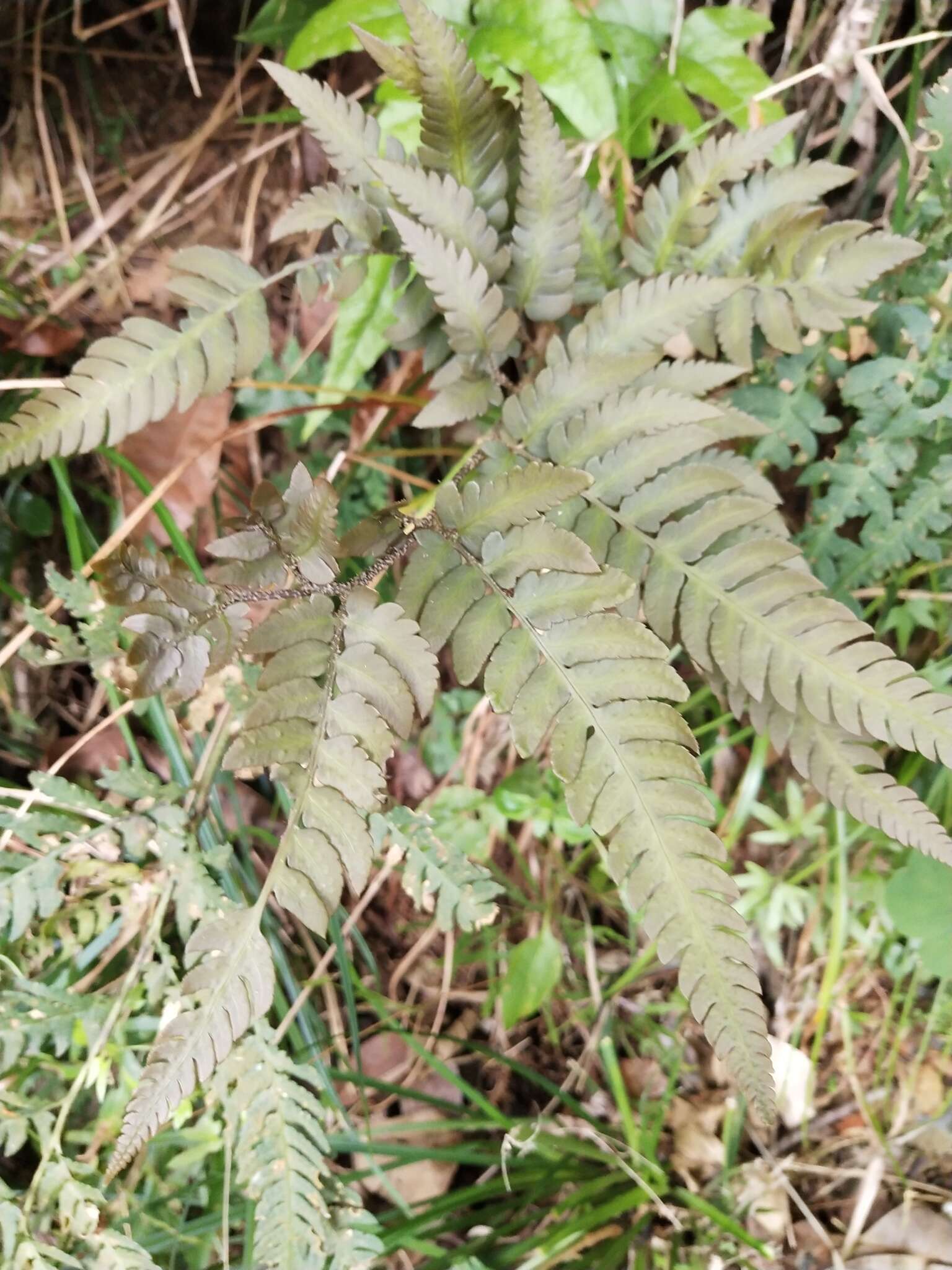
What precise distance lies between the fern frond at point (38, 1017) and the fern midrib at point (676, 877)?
932mm

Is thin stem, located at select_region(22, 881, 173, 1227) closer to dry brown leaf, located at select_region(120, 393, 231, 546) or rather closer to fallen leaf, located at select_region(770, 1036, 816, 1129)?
dry brown leaf, located at select_region(120, 393, 231, 546)

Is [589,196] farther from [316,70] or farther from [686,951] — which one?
[686,951]

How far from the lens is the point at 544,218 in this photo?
3.56 feet

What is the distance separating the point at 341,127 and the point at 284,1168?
4.57ft

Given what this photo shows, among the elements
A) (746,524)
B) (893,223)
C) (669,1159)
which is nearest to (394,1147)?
(669,1159)

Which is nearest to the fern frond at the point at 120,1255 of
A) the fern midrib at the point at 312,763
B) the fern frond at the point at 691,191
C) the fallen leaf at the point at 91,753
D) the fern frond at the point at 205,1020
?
the fern frond at the point at 205,1020

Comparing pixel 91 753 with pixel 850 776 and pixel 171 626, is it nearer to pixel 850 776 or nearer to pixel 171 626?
pixel 171 626

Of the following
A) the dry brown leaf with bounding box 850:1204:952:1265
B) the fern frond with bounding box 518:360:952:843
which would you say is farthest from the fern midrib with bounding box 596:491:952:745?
the dry brown leaf with bounding box 850:1204:952:1265

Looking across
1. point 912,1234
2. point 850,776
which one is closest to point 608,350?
point 850,776

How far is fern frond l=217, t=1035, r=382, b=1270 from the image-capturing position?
1113mm

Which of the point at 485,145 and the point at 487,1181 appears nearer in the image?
the point at 485,145

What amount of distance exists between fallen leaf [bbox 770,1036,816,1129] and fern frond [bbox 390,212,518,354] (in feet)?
4.51

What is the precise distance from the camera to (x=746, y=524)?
112 centimetres

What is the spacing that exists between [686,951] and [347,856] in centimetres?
38
